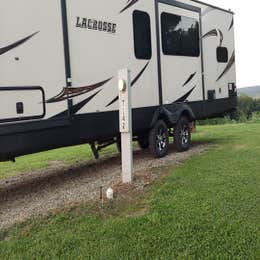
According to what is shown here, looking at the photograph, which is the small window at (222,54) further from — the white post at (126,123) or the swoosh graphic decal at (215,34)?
the white post at (126,123)

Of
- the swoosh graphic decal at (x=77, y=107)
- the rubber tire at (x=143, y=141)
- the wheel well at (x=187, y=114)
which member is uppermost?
the swoosh graphic decal at (x=77, y=107)

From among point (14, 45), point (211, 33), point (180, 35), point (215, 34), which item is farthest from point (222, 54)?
point (14, 45)

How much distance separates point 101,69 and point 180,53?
3.16 metres

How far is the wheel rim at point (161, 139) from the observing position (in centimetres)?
1028

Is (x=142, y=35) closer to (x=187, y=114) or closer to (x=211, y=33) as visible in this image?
(x=187, y=114)

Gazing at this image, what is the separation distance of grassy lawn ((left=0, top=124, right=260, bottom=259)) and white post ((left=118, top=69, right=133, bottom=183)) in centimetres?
54

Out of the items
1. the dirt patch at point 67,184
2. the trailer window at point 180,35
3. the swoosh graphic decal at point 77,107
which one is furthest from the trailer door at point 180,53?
the swoosh graphic decal at point 77,107

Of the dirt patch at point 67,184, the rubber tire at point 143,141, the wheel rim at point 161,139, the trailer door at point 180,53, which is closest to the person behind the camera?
the dirt patch at point 67,184

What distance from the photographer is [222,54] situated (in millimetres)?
13219

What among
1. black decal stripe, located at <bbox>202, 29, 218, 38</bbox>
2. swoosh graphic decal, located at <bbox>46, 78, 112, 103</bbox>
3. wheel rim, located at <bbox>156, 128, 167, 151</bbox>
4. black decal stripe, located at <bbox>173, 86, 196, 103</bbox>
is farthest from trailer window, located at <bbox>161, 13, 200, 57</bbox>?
swoosh graphic decal, located at <bbox>46, 78, 112, 103</bbox>

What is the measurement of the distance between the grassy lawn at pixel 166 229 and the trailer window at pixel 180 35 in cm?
420

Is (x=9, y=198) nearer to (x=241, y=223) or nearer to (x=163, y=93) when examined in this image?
(x=241, y=223)

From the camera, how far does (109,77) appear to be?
8594 millimetres

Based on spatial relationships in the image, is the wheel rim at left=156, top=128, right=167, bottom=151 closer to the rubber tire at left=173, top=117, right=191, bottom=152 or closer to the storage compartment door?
the rubber tire at left=173, top=117, right=191, bottom=152
